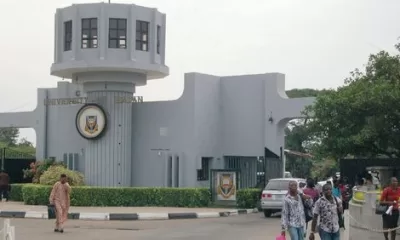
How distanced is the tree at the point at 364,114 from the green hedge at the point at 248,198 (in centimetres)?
311

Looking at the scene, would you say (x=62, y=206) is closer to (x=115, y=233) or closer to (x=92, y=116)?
(x=115, y=233)

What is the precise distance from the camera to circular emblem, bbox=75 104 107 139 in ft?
94.4

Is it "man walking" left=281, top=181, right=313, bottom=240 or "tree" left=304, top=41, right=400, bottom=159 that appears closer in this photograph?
"man walking" left=281, top=181, right=313, bottom=240

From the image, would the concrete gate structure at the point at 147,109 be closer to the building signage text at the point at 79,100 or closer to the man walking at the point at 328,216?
the building signage text at the point at 79,100

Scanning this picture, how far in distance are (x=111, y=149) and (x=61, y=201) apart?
35.3ft

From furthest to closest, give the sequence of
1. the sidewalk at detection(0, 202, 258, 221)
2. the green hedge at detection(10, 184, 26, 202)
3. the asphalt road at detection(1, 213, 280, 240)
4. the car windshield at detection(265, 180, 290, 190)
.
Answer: the green hedge at detection(10, 184, 26, 202), the car windshield at detection(265, 180, 290, 190), the sidewalk at detection(0, 202, 258, 221), the asphalt road at detection(1, 213, 280, 240)

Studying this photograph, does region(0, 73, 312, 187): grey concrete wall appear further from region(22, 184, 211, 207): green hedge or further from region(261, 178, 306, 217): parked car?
region(261, 178, 306, 217): parked car

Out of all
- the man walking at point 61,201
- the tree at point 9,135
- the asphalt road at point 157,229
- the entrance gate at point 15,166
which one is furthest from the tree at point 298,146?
the man walking at point 61,201

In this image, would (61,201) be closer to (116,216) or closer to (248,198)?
(116,216)

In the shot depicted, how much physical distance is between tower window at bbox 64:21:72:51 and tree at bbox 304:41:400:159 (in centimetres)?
1070

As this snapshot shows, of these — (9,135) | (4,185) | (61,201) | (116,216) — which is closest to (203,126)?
(116,216)

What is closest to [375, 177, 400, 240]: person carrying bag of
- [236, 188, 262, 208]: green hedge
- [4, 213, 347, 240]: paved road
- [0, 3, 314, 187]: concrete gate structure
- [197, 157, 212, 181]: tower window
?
[4, 213, 347, 240]: paved road

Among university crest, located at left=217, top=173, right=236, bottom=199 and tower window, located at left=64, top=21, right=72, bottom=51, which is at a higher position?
tower window, located at left=64, top=21, right=72, bottom=51

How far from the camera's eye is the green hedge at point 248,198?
26.5 metres
